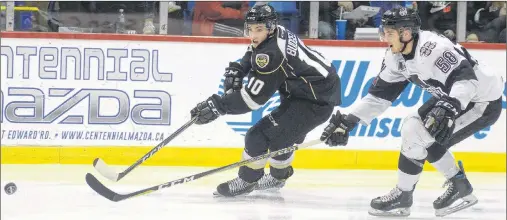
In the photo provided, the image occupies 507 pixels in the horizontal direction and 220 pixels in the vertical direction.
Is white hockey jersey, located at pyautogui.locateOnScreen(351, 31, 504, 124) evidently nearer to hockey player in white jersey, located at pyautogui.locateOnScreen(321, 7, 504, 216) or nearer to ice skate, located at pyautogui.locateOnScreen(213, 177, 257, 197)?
hockey player in white jersey, located at pyautogui.locateOnScreen(321, 7, 504, 216)

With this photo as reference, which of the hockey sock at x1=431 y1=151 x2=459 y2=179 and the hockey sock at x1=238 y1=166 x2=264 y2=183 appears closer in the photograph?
the hockey sock at x1=431 y1=151 x2=459 y2=179

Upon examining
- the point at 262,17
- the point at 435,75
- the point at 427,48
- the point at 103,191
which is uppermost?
the point at 262,17

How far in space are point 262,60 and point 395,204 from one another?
0.94 metres

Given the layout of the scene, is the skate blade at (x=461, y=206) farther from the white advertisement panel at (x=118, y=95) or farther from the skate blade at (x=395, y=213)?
the white advertisement panel at (x=118, y=95)

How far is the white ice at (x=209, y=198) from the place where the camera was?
14.7 feet

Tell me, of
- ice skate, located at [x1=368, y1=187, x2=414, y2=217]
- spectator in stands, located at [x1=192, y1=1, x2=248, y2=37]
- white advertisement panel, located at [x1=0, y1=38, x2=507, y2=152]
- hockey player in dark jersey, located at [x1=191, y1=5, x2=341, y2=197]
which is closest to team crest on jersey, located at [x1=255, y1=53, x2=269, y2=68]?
hockey player in dark jersey, located at [x1=191, y1=5, x2=341, y2=197]

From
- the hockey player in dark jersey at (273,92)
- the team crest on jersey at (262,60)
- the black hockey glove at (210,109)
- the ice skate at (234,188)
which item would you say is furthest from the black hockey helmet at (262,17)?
the ice skate at (234,188)

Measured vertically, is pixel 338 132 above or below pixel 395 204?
above

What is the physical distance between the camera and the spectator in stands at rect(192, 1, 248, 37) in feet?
22.2

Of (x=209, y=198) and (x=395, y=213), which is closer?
(x=395, y=213)

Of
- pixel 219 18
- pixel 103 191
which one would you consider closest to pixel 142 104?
pixel 219 18

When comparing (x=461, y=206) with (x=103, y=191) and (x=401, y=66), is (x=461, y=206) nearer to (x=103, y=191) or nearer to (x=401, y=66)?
(x=401, y=66)

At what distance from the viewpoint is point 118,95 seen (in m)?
6.48

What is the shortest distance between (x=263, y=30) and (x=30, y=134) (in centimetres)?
229
